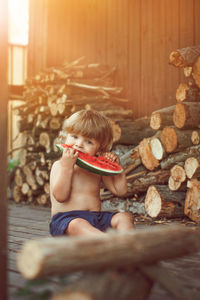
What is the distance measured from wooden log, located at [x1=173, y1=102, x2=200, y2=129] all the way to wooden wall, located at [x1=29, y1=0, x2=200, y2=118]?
53.2 inches

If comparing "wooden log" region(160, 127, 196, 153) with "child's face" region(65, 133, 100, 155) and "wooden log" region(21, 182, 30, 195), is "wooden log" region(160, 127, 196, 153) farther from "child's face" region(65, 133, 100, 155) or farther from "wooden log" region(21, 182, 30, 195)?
"wooden log" region(21, 182, 30, 195)

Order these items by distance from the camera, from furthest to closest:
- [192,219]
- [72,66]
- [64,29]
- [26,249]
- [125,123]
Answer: [64,29] → [72,66] → [125,123] → [192,219] → [26,249]

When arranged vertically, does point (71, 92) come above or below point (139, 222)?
above

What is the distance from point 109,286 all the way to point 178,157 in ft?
9.26

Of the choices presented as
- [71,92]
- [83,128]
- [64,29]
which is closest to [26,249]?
[83,128]

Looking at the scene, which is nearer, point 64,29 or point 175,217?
point 175,217

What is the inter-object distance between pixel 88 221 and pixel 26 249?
117cm

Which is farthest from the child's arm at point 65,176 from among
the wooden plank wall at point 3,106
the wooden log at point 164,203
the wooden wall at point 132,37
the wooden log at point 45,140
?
the wooden log at point 45,140

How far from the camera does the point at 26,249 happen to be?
1406 millimetres

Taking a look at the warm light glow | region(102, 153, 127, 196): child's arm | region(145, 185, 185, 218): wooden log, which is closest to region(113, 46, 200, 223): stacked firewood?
region(145, 185, 185, 218): wooden log

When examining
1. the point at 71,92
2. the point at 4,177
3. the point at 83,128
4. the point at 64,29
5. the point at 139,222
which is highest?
the point at 64,29

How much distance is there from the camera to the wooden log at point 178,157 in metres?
4.00

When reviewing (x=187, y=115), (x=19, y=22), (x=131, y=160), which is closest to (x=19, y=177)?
(x=131, y=160)

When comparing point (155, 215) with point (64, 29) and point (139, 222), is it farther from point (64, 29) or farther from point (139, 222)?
point (64, 29)
